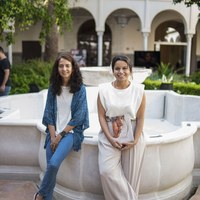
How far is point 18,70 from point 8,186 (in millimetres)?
8597

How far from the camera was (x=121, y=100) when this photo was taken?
344 cm

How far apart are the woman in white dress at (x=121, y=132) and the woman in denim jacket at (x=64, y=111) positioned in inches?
11.6

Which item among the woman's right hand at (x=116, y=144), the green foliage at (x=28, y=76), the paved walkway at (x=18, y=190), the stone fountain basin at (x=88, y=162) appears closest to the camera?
the woman's right hand at (x=116, y=144)

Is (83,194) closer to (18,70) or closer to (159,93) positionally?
(159,93)

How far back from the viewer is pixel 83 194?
13.0 feet

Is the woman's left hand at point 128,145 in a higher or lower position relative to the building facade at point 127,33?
lower

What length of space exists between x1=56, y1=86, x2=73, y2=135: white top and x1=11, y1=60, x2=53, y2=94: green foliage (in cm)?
635

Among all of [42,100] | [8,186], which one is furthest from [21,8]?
[8,186]

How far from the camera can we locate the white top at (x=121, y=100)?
3.43 meters

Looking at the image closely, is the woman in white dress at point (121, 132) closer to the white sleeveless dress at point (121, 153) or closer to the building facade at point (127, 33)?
the white sleeveless dress at point (121, 153)

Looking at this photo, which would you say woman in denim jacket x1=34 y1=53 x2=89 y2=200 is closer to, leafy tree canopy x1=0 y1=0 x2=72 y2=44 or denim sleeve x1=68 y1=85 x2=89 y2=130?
denim sleeve x1=68 y1=85 x2=89 y2=130

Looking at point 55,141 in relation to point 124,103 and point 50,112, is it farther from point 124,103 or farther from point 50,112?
point 124,103

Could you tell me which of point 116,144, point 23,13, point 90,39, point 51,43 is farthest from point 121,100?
point 90,39

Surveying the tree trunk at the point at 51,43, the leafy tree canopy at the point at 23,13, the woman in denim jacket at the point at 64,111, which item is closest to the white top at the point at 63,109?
the woman in denim jacket at the point at 64,111
